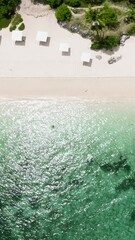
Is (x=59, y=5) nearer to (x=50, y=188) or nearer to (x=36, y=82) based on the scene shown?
(x=36, y=82)

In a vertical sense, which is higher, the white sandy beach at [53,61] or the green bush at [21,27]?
the green bush at [21,27]

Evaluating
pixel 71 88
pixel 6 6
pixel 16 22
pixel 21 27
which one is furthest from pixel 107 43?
pixel 6 6

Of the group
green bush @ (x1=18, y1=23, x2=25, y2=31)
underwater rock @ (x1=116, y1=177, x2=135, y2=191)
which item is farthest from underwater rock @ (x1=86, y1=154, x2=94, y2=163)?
green bush @ (x1=18, y1=23, x2=25, y2=31)

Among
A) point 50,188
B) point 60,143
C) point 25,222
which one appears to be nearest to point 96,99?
point 60,143

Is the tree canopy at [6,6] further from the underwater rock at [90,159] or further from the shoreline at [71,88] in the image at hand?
the underwater rock at [90,159]

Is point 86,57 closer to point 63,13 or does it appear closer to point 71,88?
point 71,88

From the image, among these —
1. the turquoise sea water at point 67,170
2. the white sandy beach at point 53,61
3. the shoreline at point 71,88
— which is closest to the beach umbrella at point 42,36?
the white sandy beach at point 53,61
